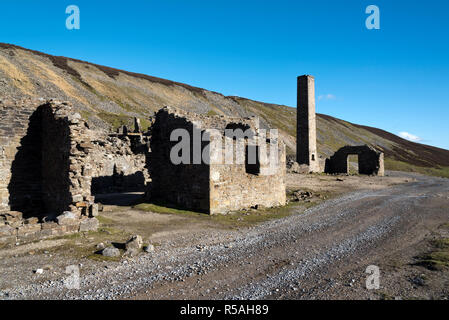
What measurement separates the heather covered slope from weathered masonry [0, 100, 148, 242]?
25237 millimetres

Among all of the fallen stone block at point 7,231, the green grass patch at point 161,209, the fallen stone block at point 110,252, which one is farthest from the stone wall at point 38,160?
the fallen stone block at point 110,252

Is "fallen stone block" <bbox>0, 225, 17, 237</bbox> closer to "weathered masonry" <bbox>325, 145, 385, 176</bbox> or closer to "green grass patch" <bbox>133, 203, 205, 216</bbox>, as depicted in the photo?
"green grass patch" <bbox>133, 203, 205, 216</bbox>

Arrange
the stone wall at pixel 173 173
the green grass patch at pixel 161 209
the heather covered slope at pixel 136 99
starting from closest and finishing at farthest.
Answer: the green grass patch at pixel 161 209 < the stone wall at pixel 173 173 < the heather covered slope at pixel 136 99

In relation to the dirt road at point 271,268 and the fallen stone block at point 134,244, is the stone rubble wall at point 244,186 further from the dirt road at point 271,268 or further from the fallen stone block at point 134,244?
the fallen stone block at point 134,244

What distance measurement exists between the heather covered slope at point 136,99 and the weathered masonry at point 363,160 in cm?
2719

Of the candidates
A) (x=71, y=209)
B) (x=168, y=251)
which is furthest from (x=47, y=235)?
(x=168, y=251)

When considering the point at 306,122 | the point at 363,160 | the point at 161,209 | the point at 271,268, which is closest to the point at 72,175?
the point at 161,209

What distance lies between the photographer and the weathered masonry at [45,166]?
10.5 metres

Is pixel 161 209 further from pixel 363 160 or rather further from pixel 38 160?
pixel 363 160

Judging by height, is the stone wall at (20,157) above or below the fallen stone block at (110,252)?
above

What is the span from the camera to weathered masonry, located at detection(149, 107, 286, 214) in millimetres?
12664

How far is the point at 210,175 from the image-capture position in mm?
12391

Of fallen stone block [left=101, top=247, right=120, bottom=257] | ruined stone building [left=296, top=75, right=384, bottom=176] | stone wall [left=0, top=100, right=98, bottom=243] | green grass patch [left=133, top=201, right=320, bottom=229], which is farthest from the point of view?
ruined stone building [left=296, top=75, right=384, bottom=176]

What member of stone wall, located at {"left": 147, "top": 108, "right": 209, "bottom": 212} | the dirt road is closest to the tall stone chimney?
stone wall, located at {"left": 147, "top": 108, "right": 209, "bottom": 212}
